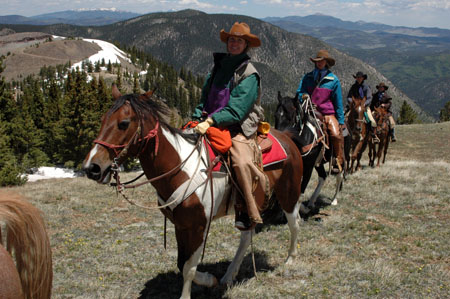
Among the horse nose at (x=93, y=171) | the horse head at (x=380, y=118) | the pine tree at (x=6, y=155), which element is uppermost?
the horse nose at (x=93, y=171)

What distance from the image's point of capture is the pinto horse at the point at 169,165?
3977 mm

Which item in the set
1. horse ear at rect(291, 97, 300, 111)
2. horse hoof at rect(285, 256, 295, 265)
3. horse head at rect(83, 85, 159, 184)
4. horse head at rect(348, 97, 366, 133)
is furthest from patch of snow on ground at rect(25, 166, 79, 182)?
horse head at rect(83, 85, 159, 184)

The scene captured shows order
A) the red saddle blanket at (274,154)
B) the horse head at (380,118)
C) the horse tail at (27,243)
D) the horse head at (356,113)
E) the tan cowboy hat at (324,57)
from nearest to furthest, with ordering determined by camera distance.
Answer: the horse tail at (27,243) < the red saddle blanket at (274,154) < the tan cowboy hat at (324,57) < the horse head at (356,113) < the horse head at (380,118)

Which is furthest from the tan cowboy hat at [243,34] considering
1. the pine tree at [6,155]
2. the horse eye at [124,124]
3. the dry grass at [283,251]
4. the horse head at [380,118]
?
the pine tree at [6,155]

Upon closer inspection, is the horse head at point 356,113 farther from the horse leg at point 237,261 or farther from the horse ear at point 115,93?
the horse ear at point 115,93

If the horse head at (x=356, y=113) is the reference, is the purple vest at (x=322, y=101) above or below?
above

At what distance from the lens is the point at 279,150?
6.04 m

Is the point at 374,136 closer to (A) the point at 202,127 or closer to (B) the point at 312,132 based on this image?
(B) the point at 312,132

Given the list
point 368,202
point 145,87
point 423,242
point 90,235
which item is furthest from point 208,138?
point 145,87

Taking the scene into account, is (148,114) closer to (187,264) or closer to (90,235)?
(187,264)

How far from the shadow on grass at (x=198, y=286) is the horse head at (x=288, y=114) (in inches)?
128

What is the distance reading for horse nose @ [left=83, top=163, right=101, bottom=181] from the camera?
3770 mm

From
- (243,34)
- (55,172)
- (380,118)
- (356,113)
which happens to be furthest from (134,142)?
(55,172)

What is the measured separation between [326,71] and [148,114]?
258 inches
